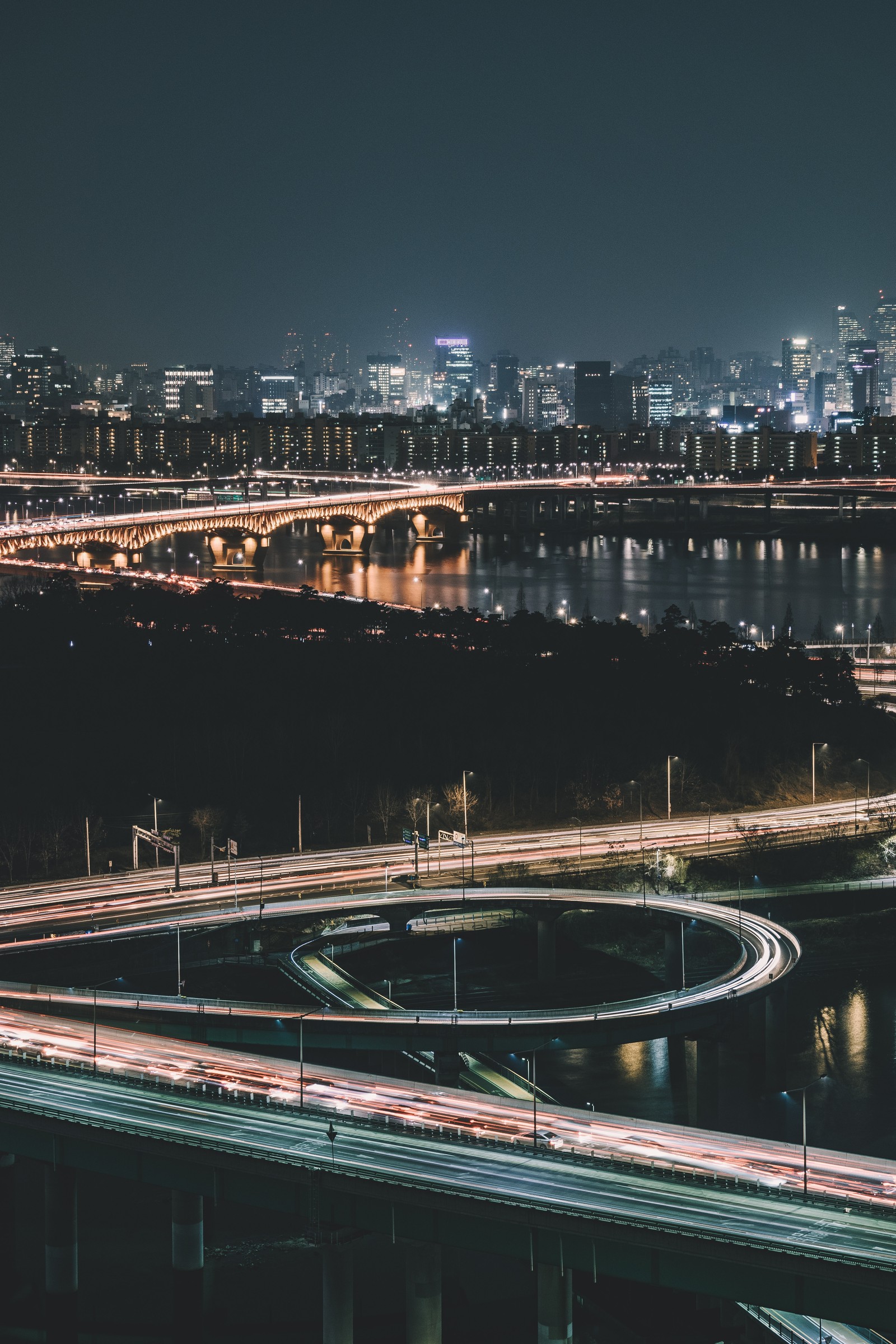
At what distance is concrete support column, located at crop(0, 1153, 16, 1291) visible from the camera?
7.03 m

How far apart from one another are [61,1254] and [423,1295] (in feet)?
5.17

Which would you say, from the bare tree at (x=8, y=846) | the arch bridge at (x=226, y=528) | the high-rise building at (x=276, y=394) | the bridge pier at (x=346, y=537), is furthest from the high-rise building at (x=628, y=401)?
the bare tree at (x=8, y=846)

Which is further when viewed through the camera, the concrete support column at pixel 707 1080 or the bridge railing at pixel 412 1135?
the concrete support column at pixel 707 1080

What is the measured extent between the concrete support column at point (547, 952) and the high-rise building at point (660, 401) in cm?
8449

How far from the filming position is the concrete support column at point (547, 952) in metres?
10.4

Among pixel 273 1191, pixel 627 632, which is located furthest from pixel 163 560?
pixel 273 1191

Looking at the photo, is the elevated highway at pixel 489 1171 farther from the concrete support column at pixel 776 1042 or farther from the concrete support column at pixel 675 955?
the concrete support column at pixel 675 955

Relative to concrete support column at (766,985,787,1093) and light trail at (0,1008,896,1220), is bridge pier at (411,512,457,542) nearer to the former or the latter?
concrete support column at (766,985,787,1093)

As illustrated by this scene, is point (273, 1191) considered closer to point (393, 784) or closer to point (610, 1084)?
point (610, 1084)

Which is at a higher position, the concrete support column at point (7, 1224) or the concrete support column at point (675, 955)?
the concrete support column at point (675, 955)

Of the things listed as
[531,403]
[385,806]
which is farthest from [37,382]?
[385,806]

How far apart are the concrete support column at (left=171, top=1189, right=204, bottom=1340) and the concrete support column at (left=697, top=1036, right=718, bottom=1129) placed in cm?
245

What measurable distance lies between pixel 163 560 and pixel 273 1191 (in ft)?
100

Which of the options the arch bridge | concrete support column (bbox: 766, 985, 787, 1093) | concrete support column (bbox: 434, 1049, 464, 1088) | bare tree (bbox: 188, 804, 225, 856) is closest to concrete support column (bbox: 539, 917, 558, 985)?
concrete support column (bbox: 766, 985, 787, 1093)
